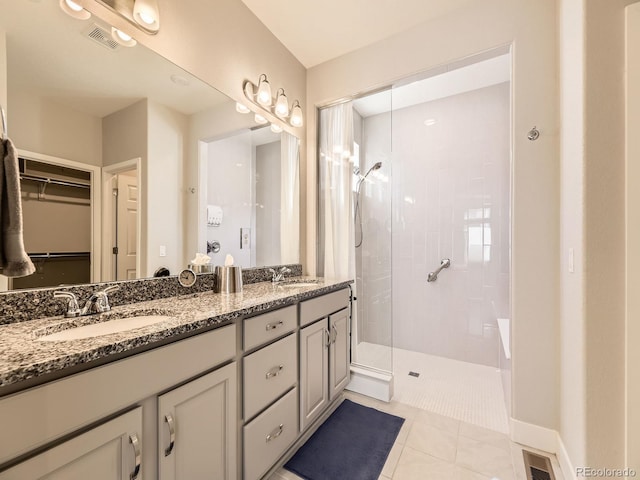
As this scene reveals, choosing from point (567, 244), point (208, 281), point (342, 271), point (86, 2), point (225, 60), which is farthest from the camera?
point (342, 271)

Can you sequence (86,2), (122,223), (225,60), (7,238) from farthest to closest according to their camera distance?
(225,60)
(122,223)
(86,2)
(7,238)

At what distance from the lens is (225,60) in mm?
1860

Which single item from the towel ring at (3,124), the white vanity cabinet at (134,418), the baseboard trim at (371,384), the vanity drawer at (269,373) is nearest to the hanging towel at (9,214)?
the towel ring at (3,124)

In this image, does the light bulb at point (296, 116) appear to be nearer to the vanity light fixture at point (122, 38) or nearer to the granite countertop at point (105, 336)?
the vanity light fixture at point (122, 38)

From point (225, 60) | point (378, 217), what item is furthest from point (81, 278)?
point (378, 217)

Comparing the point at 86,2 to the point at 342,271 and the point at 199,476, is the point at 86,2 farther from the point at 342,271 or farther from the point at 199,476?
the point at 342,271

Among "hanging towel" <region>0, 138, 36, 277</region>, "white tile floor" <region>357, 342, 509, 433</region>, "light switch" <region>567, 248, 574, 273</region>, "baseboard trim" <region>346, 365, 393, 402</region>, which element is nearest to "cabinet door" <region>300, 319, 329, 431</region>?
"baseboard trim" <region>346, 365, 393, 402</region>

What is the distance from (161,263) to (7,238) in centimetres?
64

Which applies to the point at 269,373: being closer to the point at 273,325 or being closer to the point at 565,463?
the point at 273,325

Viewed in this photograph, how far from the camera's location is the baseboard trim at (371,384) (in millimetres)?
2105

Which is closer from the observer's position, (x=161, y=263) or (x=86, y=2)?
(x=86, y=2)

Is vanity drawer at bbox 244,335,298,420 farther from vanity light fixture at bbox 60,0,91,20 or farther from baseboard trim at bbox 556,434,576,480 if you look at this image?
vanity light fixture at bbox 60,0,91,20

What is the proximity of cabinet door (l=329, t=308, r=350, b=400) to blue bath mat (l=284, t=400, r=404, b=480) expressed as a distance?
18 cm

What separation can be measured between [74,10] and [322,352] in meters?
2.04
